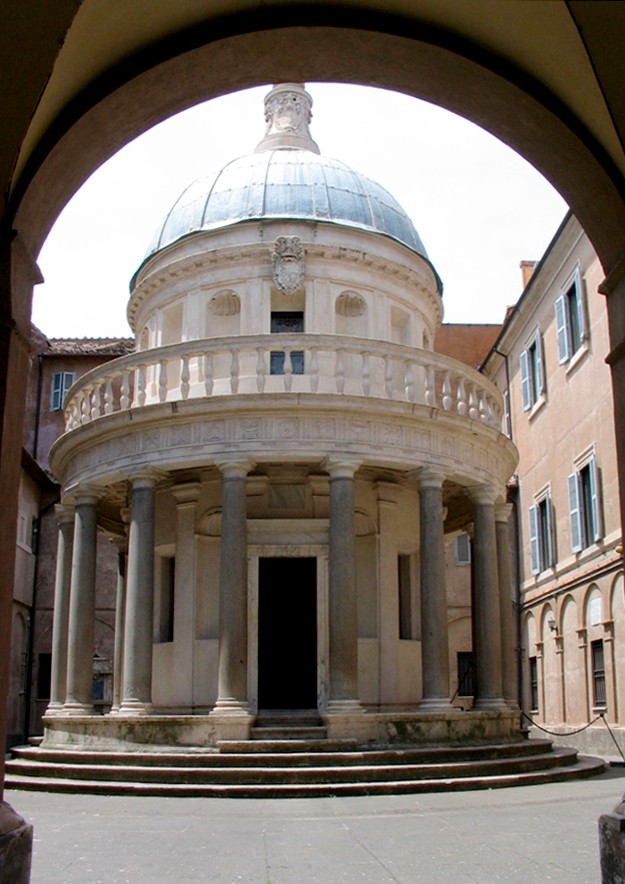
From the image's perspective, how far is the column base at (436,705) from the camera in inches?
750

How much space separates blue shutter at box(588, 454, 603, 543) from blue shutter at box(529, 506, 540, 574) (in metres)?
5.84

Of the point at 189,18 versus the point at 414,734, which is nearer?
the point at 189,18

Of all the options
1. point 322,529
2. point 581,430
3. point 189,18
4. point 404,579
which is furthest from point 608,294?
point 581,430

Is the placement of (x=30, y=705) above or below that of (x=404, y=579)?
below

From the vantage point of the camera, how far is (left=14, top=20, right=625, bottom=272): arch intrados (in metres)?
7.44

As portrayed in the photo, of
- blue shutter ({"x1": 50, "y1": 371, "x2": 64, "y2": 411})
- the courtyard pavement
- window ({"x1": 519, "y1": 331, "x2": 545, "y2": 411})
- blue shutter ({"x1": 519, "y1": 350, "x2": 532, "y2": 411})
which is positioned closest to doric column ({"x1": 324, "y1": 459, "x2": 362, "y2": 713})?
the courtyard pavement

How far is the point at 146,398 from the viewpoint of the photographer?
21797 mm

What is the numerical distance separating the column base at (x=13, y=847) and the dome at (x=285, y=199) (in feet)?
62.4

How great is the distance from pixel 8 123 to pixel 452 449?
15076 mm

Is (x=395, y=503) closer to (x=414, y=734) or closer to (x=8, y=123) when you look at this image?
(x=414, y=734)

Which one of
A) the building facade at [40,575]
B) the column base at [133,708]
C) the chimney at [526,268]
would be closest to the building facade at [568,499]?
the chimney at [526,268]

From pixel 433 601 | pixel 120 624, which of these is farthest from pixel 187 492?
pixel 433 601

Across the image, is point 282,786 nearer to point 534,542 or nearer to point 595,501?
point 595,501

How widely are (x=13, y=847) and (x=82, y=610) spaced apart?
48.6 ft
